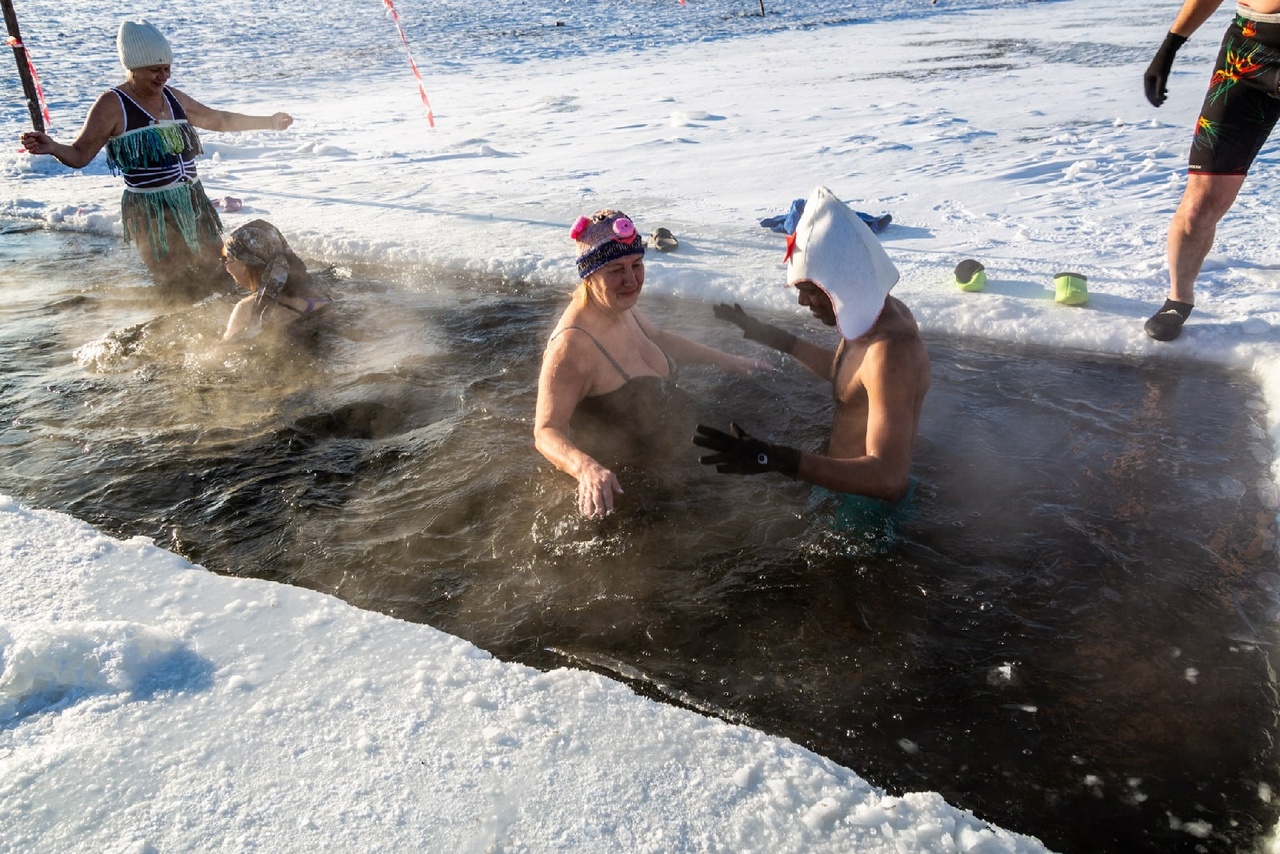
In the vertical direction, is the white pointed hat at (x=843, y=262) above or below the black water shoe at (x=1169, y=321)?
above

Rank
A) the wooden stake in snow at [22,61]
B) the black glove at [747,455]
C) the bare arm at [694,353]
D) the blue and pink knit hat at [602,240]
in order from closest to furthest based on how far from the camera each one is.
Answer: the black glove at [747,455] < the blue and pink knit hat at [602,240] < the bare arm at [694,353] < the wooden stake in snow at [22,61]

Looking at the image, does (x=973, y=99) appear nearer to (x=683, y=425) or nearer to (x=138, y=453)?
(x=683, y=425)

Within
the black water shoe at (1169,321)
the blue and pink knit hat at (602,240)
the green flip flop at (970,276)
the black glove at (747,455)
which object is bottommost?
the black water shoe at (1169,321)

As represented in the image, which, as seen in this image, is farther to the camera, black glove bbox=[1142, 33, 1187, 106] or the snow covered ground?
black glove bbox=[1142, 33, 1187, 106]

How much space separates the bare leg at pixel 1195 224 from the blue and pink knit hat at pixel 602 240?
2874 mm

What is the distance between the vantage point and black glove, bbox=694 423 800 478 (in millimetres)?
2621

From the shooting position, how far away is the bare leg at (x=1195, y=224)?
164 inches

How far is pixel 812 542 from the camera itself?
130 inches

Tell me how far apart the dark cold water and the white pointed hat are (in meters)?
0.95

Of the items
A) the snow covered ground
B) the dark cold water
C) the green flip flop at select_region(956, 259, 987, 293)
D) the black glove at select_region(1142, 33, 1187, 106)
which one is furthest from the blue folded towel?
the black glove at select_region(1142, 33, 1187, 106)

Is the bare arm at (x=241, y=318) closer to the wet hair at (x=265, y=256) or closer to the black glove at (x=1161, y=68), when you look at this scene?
the wet hair at (x=265, y=256)

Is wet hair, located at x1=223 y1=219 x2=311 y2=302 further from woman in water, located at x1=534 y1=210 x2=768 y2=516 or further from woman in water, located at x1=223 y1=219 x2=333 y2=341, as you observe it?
woman in water, located at x1=534 y1=210 x2=768 y2=516

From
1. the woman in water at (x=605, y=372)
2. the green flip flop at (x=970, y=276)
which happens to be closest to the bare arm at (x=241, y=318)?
the woman in water at (x=605, y=372)

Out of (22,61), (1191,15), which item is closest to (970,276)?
(1191,15)
